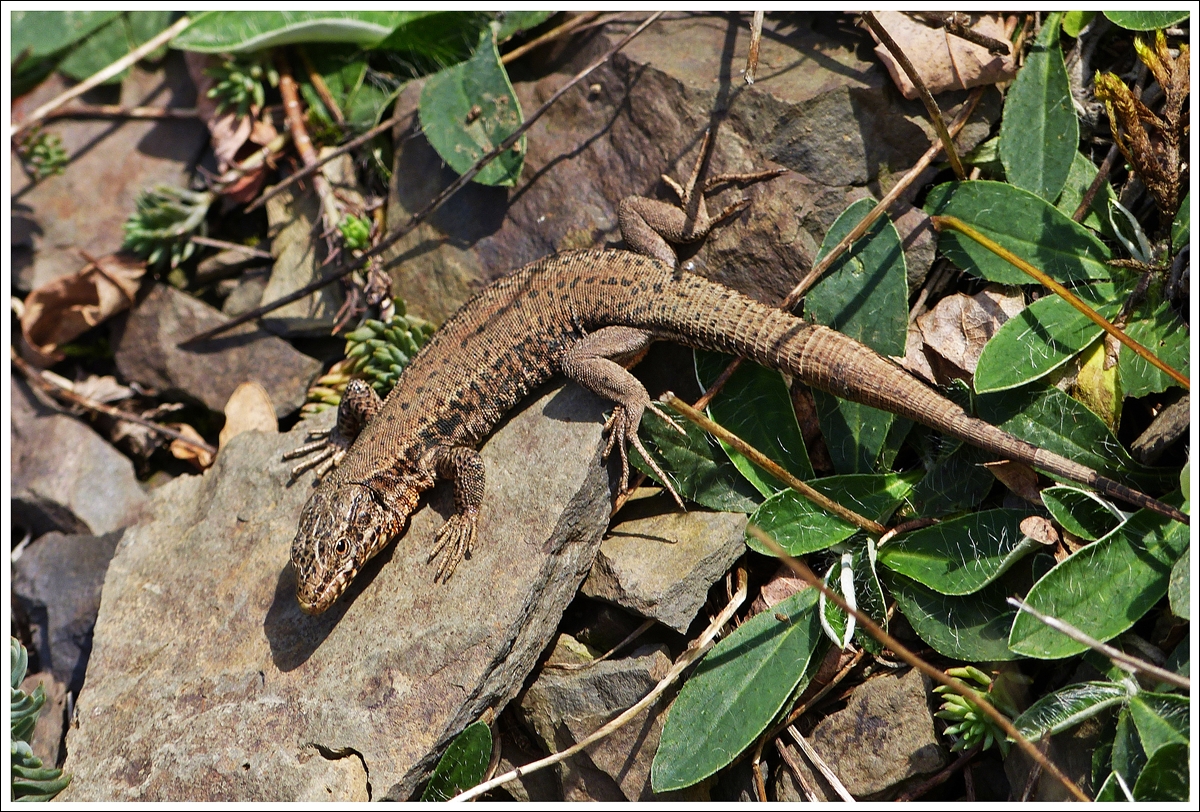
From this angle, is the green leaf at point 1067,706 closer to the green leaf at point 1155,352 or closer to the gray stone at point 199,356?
the green leaf at point 1155,352

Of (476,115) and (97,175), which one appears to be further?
(97,175)

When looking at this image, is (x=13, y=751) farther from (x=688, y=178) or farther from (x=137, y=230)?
(x=688, y=178)

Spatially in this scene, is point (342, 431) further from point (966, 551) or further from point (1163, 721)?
point (1163, 721)

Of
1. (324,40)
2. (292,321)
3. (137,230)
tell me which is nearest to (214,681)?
(292,321)

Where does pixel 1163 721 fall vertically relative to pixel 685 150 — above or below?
below

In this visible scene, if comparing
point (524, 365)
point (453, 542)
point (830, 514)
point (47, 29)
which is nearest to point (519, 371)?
point (524, 365)
